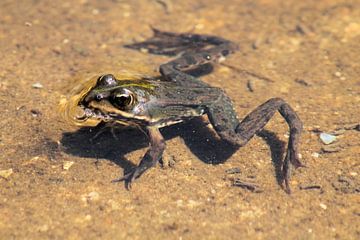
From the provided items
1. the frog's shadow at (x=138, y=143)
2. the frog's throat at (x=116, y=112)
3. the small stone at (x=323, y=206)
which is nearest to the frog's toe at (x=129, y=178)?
the frog's shadow at (x=138, y=143)

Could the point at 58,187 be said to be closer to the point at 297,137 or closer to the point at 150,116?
the point at 150,116

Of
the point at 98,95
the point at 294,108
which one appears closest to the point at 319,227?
the point at 294,108

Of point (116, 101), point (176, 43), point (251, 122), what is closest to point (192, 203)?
point (251, 122)

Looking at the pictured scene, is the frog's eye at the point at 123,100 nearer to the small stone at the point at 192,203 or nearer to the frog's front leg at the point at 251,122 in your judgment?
the frog's front leg at the point at 251,122

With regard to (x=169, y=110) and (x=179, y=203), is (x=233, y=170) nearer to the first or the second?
(x=179, y=203)

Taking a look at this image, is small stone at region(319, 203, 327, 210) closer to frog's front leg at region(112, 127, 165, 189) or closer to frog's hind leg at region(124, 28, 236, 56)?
frog's front leg at region(112, 127, 165, 189)

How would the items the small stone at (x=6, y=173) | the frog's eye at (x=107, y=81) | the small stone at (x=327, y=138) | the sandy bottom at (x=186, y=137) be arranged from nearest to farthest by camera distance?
the sandy bottom at (x=186, y=137)
the small stone at (x=6, y=173)
the frog's eye at (x=107, y=81)
the small stone at (x=327, y=138)
